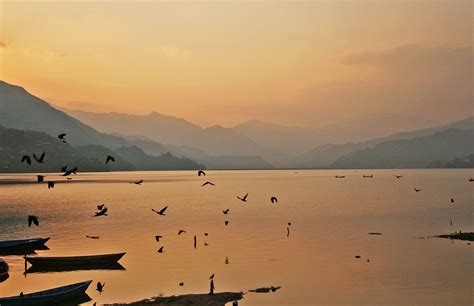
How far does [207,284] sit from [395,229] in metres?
55.8

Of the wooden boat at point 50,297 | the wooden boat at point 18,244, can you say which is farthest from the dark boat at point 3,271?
the wooden boat at point 18,244

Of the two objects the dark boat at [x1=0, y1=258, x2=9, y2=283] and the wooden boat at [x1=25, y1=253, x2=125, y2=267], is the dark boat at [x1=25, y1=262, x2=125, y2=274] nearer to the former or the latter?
the wooden boat at [x1=25, y1=253, x2=125, y2=267]

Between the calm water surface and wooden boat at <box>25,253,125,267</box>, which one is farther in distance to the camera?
wooden boat at <box>25,253,125,267</box>

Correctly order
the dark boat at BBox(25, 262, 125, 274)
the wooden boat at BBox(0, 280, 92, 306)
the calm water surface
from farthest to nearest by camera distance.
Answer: the dark boat at BBox(25, 262, 125, 274)
the calm water surface
the wooden boat at BBox(0, 280, 92, 306)

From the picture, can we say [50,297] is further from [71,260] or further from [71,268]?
[71,260]

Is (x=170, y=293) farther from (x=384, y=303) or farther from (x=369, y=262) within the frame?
(x=369, y=262)

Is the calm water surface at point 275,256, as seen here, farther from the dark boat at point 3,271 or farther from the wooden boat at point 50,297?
the wooden boat at point 50,297

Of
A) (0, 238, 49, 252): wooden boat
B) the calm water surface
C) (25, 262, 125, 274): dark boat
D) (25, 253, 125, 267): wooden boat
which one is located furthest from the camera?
(0, 238, 49, 252): wooden boat

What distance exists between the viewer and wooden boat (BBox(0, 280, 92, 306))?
3712cm

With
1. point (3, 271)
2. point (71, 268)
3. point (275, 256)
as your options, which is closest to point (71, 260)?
point (71, 268)

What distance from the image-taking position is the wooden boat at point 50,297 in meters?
37.1

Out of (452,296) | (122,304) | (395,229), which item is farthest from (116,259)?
(395,229)

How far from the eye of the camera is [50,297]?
3938 centimetres

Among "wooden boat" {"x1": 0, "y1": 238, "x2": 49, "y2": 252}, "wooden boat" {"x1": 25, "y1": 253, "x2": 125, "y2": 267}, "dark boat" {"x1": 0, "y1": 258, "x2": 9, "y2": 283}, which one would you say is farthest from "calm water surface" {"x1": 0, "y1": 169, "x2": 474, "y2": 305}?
"wooden boat" {"x1": 0, "y1": 238, "x2": 49, "y2": 252}
